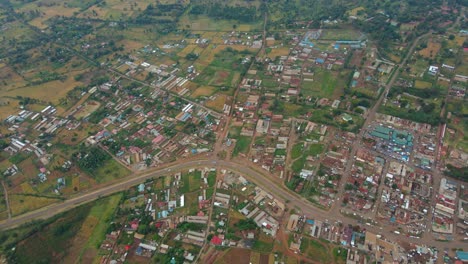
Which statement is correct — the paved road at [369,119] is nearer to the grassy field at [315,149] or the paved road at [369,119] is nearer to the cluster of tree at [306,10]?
the grassy field at [315,149]

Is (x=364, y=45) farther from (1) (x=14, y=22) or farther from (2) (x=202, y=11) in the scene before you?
(1) (x=14, y=22)

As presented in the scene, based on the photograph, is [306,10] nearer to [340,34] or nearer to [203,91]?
[340,34]

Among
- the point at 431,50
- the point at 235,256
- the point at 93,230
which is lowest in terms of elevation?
the point at 93,230

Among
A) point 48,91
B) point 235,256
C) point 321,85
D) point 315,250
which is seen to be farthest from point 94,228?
point 321,85

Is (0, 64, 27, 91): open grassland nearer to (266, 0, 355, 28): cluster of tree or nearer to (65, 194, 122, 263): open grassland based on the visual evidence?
(65, 194, 122, 263): open grassland

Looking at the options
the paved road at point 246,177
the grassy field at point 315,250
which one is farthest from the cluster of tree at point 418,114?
the grassy field at point 315,250

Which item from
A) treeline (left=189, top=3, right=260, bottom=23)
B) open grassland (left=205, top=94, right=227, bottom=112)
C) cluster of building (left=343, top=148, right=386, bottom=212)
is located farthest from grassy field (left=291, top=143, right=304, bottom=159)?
treeline (left=189, top=3, right=260, bottom=23)

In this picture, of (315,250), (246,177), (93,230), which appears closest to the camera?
(315,250)
